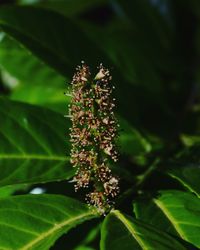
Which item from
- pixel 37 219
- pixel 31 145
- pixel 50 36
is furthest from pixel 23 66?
pixel 37 219

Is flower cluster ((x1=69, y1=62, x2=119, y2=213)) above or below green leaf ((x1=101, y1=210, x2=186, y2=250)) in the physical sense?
above

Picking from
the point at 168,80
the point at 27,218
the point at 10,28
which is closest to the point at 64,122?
the point at 10,28

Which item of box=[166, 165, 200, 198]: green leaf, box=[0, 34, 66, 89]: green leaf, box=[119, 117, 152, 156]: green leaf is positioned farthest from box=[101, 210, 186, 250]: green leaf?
box=[0, 34, 66, 89]: green leaf

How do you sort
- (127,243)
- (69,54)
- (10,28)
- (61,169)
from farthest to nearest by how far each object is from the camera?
1. (69,54)
2. (10,28)
3. (61,169)
4. (127,243)

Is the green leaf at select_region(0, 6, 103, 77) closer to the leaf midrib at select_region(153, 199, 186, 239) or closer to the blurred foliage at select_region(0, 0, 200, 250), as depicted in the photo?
the blurred foliage at select_region(0, 0, 200, 250)

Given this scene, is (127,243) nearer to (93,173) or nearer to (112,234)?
(112,234)

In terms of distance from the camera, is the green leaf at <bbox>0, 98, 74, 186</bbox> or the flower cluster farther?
the green leaf at <bbox>0, 98, 74, 186</bbox>

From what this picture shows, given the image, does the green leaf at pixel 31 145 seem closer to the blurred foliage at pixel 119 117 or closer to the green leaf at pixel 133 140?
the blurred foliage at pixel 119 117

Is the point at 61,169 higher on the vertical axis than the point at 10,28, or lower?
lower
